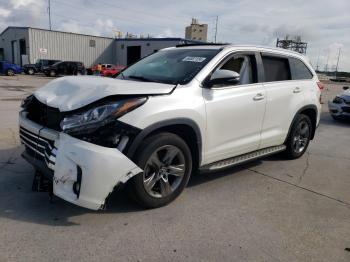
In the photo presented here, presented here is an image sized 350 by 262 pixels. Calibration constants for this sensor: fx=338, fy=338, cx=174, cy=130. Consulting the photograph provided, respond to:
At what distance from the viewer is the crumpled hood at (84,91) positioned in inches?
123

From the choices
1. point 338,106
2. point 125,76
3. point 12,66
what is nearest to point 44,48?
point 12,66

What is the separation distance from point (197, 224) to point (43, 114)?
194 cm

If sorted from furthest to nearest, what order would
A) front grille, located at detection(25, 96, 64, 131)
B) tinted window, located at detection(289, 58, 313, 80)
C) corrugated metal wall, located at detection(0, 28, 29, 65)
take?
corrugated metal wall, located at detection(0, 28, 29, 65) < tinted window, located at detection(289, 58, 313, 80) < front grille, located at detection(25, 96, 64, 131)

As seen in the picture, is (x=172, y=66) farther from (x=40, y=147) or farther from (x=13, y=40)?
(x=13, y=40)

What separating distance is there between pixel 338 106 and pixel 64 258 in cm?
1012

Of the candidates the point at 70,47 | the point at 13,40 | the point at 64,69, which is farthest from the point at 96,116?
the point at 13,40

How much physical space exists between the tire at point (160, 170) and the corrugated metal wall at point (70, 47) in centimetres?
4073

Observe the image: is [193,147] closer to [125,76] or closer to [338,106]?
[125,76]

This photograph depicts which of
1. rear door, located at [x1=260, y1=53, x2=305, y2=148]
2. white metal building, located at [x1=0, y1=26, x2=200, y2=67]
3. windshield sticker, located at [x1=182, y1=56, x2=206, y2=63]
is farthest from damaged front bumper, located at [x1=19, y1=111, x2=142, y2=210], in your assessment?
white metal building, located at [x1=0, y1=26, x2=200, y2=67]

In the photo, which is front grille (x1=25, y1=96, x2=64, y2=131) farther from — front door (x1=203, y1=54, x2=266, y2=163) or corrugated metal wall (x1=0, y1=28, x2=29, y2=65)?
corrugated metal wall (x1=0, y1=28, x2=29, y2=65)

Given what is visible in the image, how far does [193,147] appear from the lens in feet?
12.6

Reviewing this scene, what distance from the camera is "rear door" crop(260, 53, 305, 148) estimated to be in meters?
4.73

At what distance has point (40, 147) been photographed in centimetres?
332

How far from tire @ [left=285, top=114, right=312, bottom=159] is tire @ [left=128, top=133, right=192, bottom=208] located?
242 centimetres
